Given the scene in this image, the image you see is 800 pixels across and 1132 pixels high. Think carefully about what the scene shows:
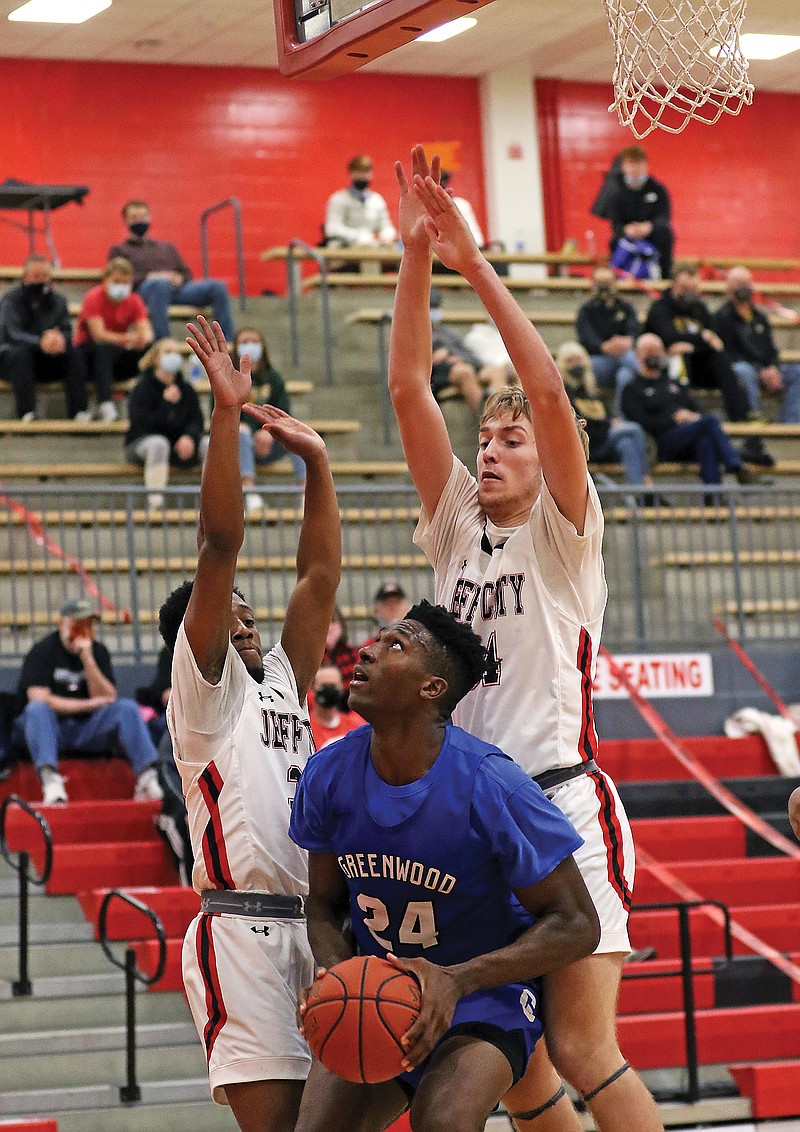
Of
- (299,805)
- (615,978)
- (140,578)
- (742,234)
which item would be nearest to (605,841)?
(615,978)

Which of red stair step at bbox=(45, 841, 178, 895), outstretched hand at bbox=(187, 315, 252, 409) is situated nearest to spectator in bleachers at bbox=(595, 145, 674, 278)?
red stair step at bbox=(45, 841, 178, 895)

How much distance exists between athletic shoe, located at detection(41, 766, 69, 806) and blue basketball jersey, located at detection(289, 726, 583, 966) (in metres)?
5.31

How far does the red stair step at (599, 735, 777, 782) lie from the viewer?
11016mm

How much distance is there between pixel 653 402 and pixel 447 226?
1013 cm

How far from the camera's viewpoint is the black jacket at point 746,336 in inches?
635

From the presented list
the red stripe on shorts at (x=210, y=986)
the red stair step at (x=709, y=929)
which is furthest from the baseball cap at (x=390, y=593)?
the red stripe on shorts at (x=210, y=986)

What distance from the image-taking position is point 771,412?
1661 centimetres

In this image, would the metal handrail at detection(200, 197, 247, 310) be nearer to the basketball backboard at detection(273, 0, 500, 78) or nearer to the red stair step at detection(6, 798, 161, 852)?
the red stair step at detection(6, 798, 161, 852)

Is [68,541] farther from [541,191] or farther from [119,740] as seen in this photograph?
[541,191]

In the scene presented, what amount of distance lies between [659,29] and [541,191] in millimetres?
14353

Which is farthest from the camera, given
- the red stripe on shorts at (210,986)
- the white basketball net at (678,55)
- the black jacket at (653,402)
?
the black jacket at (653,402)

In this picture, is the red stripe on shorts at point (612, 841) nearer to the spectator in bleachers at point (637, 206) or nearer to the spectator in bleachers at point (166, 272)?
the spectator in bleachers at point (166, 272)

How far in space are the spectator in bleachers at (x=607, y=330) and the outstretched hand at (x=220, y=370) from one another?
1074cm

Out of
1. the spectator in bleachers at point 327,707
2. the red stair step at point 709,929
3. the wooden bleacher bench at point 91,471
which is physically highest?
the wooden bleacher bench at point 91,471
